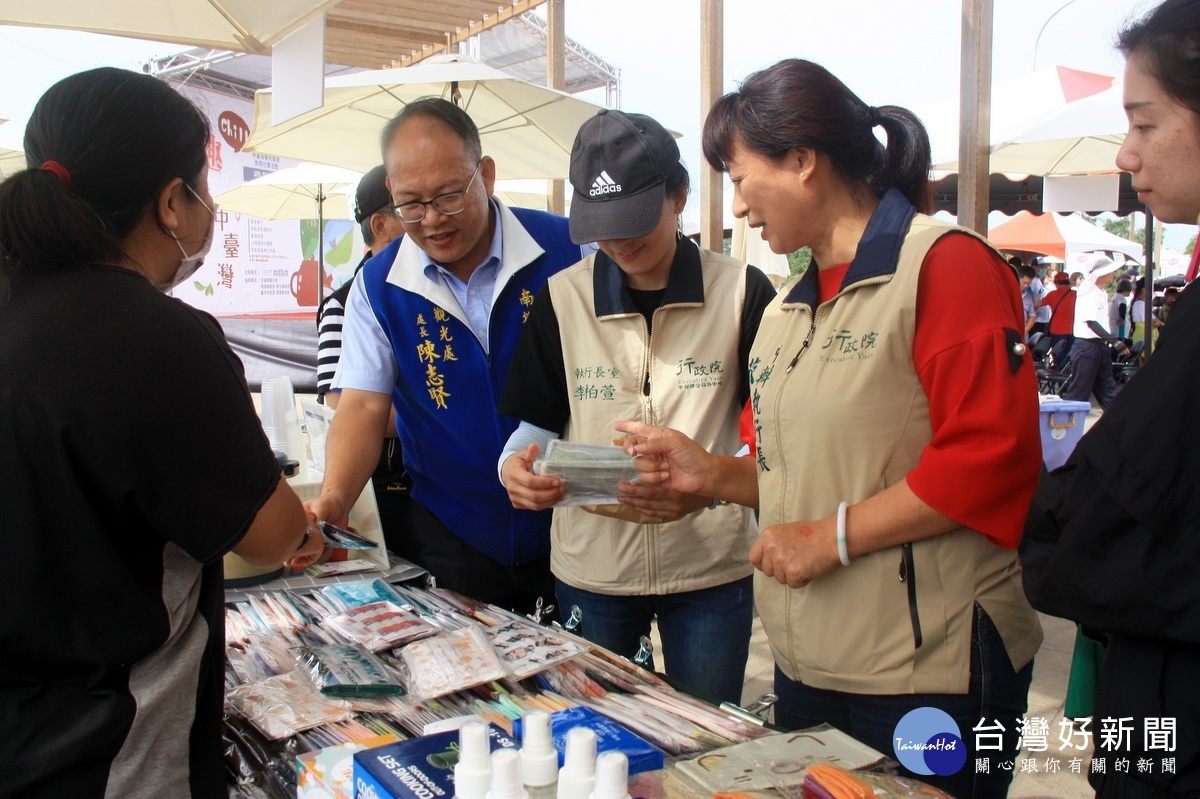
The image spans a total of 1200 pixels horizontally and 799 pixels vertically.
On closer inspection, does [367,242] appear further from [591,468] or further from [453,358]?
[591,468]

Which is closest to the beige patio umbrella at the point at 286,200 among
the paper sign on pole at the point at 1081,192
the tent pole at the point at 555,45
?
the tent pole at the point at 555,45

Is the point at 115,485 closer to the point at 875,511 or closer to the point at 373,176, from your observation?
the point at 875,511

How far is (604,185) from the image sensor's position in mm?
1859

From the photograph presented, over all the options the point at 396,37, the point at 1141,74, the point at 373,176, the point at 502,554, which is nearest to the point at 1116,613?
the point at 1141,74

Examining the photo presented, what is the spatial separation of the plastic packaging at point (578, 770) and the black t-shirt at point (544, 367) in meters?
1.27

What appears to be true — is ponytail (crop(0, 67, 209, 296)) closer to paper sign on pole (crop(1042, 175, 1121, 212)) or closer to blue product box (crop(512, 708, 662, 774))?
blue product box (crop(512, 708, 662, 774))

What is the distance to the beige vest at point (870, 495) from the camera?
1.39 meters

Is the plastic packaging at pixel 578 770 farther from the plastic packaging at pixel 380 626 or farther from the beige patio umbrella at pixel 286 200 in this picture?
the beige patio umbrella at pixel 286 200

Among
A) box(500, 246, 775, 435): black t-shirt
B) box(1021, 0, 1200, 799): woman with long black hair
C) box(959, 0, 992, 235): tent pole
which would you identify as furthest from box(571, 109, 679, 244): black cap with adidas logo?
box(959, 0, 992, 235): tent pole

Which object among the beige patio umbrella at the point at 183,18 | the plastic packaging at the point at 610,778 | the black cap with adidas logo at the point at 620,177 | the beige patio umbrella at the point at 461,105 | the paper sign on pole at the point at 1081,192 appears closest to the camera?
the plastic packaging at the point at 610,778

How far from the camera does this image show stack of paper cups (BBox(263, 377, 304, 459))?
266 centimetres

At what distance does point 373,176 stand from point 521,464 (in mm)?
2104

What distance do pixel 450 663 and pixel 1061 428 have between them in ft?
17.5

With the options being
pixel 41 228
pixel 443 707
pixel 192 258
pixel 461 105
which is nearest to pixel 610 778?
pixel 443 707
